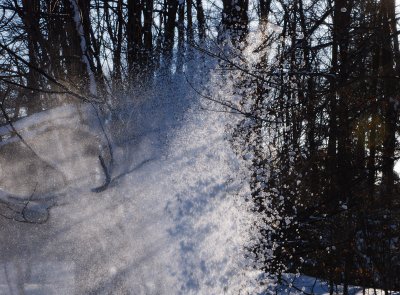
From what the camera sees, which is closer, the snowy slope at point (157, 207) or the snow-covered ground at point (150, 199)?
the snow-covered ground at point (150, 199)

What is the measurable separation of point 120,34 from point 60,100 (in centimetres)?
106

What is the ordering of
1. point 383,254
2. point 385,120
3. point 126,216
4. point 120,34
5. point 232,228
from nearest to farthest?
point 383,254 → point 126,216 → point 232,228 → point 120,34 → point 385,120

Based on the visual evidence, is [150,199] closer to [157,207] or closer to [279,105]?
[157,207]

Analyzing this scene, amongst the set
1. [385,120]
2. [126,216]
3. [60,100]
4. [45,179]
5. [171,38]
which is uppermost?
[171,38]

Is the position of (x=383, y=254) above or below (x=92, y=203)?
below

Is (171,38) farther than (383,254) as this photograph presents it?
Yes

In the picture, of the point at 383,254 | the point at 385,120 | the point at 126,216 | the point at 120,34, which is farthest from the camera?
the point at 385,120

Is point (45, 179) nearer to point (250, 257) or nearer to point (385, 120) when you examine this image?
point (250, 257)

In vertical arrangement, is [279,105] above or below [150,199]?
above

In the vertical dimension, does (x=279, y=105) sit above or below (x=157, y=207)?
above

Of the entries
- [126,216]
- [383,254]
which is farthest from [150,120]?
[383,254]

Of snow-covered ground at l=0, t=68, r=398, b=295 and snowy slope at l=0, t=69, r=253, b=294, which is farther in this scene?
snowy slope at l=0, t=69, r=253, b=294

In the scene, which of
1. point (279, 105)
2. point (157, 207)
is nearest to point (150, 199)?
point (157, 207)

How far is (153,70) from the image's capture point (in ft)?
16.1
